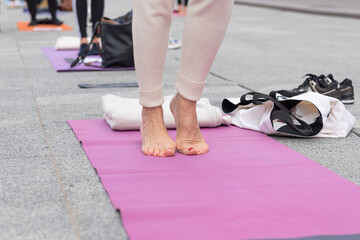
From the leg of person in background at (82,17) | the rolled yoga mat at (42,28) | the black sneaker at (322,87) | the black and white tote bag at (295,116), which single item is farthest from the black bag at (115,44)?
the rolled yoga mat at (42,28)

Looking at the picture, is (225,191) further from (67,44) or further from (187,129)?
(67,44)

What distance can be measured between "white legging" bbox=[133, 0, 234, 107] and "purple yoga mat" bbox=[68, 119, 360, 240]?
0.26m

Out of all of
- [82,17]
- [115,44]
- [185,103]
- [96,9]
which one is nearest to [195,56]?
[185,103]

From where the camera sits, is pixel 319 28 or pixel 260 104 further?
pixel 319 28

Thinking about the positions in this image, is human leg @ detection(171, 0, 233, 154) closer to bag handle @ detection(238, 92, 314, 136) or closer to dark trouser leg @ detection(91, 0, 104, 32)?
bag handle @ detection(238, 92, 314, 136)

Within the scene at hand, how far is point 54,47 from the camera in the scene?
5473 millimetres

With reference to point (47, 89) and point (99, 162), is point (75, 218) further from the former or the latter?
point (47, 89)

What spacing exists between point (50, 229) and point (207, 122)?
115 cm

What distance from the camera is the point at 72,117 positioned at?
2.72 meters

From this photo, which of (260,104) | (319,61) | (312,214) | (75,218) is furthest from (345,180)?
(319,61)

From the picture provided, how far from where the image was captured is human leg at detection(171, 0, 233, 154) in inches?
81.5

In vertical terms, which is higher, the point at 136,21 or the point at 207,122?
the point at 136,21

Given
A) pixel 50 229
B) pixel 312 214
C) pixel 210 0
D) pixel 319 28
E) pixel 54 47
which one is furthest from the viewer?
pixel 319 28

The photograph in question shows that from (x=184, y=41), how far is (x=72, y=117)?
83 centimetres
